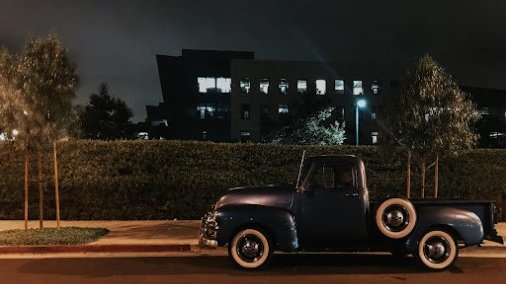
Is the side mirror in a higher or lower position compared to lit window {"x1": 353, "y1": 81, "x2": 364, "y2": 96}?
lower

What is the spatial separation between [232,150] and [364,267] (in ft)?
24.2

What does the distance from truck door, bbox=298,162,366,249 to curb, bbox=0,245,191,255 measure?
316cm

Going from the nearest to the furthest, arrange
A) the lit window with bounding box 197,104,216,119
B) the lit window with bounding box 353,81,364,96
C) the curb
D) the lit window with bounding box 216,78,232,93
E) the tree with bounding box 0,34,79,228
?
1. the curb
2. the tree with bounding box 0,34,79,228
3. the lit window with bounding box 353,81,364,96
4. the lit window with bounding box 216,78,232,93
5. the lit window with bounding box 197,104,216,119

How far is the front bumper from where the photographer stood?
9.55 metres

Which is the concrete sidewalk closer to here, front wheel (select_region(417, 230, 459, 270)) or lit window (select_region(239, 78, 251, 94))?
front wheel (select_region(417, 230, 459, 270))

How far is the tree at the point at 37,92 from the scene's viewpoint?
12.3 meters

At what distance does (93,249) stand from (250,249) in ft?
12.0

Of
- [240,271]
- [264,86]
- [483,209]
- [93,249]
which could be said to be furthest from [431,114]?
[264,86]

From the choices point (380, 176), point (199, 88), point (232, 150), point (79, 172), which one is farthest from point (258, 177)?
point (199, 88)

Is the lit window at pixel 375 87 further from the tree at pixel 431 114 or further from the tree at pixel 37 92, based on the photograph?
the tree at pixel 37 92

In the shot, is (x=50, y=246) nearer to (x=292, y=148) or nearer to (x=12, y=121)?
(x=12, y=121)

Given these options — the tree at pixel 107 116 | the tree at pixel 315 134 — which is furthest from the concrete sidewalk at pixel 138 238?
the tree at pixel 107 116

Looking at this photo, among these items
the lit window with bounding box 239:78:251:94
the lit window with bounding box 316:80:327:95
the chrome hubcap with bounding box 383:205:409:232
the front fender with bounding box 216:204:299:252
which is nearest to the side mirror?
the front fender with bounding box 216:204:299:252

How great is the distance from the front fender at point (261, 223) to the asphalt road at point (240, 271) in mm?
516
